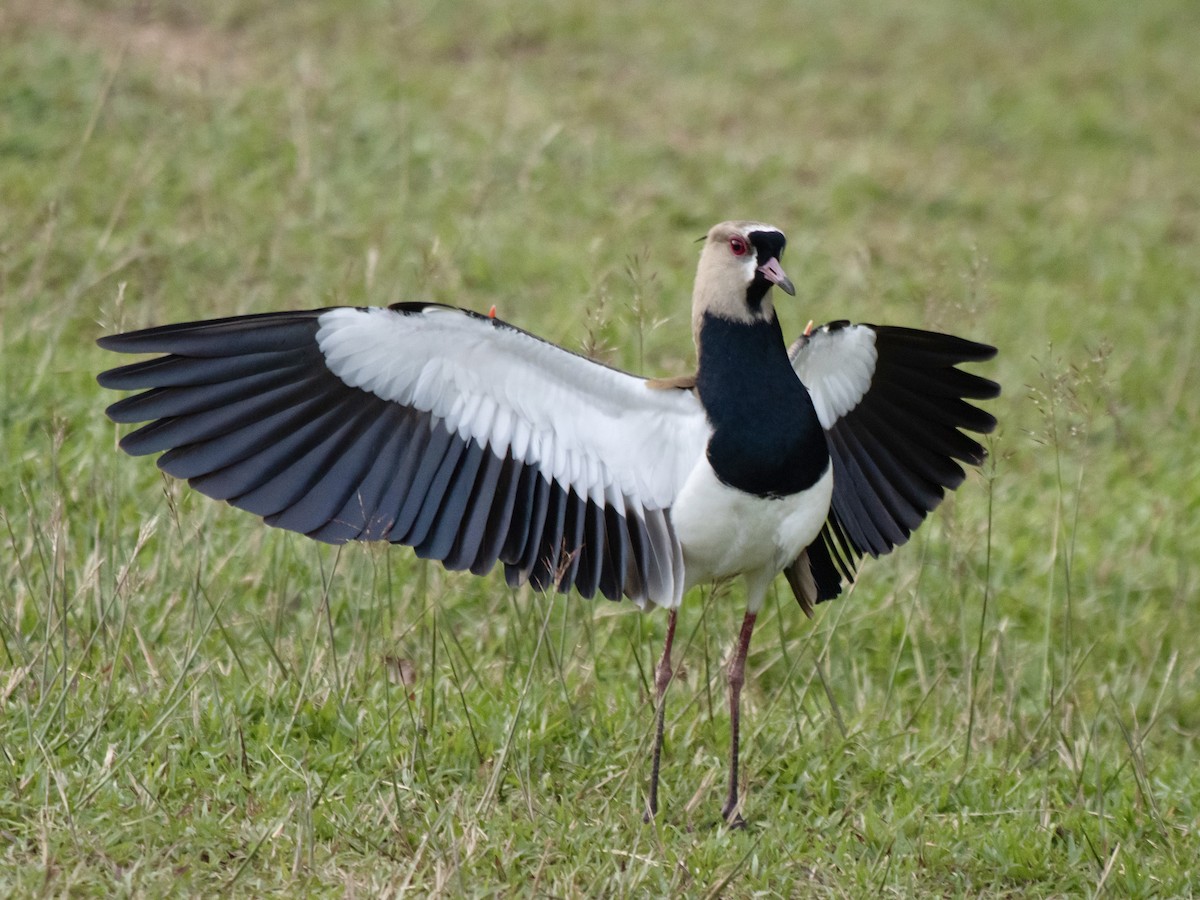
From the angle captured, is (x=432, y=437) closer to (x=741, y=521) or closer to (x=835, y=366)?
(x=741, y=521)

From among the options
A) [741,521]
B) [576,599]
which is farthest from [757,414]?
[576,599]

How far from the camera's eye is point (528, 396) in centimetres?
366

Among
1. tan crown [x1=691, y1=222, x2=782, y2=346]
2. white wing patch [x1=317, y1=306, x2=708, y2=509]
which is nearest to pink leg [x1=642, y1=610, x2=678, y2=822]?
white wing patch [x1=317, y1=306, x2=708, y2=509]

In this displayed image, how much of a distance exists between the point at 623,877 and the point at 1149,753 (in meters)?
1.88

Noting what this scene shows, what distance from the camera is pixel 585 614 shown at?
14.2 ft

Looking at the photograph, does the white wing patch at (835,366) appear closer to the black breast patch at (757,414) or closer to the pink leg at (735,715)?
the black breast patch at (757,414)

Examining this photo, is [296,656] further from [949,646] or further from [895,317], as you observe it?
[895,317]

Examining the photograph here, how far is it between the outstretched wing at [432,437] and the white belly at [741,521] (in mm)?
60

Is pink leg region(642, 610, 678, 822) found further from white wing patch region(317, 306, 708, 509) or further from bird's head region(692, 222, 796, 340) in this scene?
bird's head region(692, 222, 796, 340)

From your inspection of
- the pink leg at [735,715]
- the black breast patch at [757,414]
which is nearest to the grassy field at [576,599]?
the pink leg at [735,715]

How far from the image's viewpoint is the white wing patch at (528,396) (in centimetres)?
352

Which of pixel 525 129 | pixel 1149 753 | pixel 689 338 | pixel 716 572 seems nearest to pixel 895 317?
pixel 689 338

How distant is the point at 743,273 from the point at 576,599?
44.3 inches

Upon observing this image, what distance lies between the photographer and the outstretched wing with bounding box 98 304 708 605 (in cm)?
350
